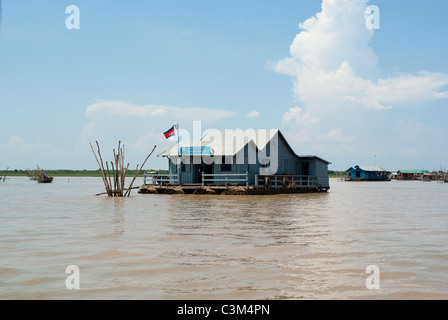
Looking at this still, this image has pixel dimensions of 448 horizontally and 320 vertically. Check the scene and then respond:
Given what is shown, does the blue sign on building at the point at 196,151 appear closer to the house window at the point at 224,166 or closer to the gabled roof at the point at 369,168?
the house window at the point at 224,166

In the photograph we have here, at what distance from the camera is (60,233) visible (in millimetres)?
14086

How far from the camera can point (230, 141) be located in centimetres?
3947

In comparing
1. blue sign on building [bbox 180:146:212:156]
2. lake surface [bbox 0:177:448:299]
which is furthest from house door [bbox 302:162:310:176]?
lake surface [bbox 0:177:448:299]

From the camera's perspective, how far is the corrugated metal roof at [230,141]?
124 feet

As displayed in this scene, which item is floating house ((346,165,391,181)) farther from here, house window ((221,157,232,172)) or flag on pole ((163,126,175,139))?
flag on pole ((163,126,175,139))

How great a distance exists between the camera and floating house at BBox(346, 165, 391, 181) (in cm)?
10618

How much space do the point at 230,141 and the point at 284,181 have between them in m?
6.40

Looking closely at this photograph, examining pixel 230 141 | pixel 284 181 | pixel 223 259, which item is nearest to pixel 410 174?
pixel 284 181

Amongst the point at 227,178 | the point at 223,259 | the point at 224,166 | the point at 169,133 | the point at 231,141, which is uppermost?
the point at 169,133

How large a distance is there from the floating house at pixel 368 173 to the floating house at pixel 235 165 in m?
68.3

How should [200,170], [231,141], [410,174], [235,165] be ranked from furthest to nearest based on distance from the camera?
1. [410,174]
2. [231,141]
3. [200,170]
4. [235,165]

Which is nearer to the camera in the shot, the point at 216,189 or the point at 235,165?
the point at 216,189

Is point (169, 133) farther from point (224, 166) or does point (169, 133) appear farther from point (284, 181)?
point (284, 181)
